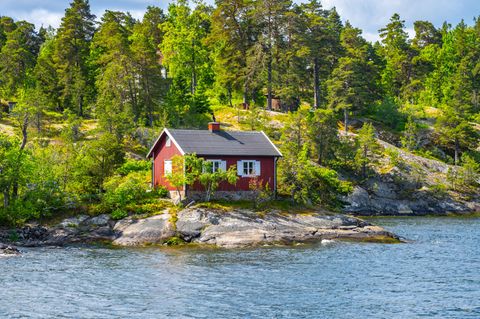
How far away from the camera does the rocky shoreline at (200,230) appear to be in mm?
40500

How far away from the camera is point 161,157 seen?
1984 inches

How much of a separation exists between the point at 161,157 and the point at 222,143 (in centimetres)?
563

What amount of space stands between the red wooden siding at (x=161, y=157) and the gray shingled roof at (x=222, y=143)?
114 cm

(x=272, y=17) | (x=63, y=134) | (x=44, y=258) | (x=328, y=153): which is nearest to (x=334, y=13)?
(x=272, y=17)

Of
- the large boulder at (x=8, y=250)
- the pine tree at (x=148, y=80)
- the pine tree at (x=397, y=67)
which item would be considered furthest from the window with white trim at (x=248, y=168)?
the pine tree at (x=397, y=67)

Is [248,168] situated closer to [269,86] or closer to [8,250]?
[8,250]

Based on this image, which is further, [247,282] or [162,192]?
[162,192]

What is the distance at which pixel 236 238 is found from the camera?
132 ft

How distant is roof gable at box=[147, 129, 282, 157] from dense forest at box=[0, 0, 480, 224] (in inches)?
111

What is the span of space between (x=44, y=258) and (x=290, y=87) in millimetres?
53152

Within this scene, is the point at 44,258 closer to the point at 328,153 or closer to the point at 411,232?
the point at 411,232

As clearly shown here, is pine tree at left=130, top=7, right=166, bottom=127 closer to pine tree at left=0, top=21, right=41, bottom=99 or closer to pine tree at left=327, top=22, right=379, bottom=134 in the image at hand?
pine tree at left=0, top=21, right=41, bottom=99

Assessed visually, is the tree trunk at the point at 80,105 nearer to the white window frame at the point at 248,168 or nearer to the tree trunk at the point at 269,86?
the tree trunk at the point at 269,86

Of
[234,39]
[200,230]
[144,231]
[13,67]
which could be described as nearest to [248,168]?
[200,230]
